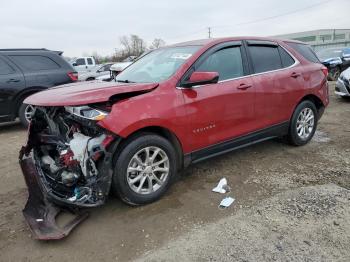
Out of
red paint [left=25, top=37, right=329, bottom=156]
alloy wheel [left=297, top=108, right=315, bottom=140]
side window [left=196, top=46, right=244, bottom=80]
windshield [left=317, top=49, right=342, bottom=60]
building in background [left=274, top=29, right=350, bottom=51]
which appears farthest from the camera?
building in background [left=274, top=29, right=350, bottom=51]

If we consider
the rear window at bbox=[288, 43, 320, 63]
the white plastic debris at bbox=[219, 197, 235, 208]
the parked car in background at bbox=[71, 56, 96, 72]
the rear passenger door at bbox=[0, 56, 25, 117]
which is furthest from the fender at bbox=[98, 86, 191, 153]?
the parked car in background at bbox=[71, 56, 96, 72]

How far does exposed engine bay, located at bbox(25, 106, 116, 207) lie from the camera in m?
3.01

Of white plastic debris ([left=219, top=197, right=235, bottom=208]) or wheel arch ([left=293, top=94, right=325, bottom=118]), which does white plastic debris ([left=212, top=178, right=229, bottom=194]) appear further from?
wheel arch ([left=293, top=94, right=325, bottom=118])

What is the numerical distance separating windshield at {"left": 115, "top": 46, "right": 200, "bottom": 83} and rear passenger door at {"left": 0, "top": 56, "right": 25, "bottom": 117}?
382 cm

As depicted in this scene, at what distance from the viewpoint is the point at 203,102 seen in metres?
3.66

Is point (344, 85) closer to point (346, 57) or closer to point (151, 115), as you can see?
point (346, 57)

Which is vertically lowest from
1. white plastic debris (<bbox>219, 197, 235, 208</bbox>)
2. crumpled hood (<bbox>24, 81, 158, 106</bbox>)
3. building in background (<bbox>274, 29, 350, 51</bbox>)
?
white plastic debris (<bbox>219, 197, 235, 208</bbox>)

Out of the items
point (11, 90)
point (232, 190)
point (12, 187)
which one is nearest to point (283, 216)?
point (232, 190)

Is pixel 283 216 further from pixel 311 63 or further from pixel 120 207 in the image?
pixel 311 63

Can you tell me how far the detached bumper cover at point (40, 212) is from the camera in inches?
113

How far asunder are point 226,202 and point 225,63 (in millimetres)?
1755

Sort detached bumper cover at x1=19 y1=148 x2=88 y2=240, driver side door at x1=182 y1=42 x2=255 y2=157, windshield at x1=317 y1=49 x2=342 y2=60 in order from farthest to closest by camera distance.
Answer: windshield at x1=317 y1=49 x2=342 y2=60, driver side door at x1=182 y1=42 x2=255 y2=157, detached bumper cover at x1=19 y1=148 x2=88 y2=240

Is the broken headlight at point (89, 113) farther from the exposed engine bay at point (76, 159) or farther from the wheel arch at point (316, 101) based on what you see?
the wheel arch at point (316, 101)

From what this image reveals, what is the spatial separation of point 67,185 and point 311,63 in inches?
164
